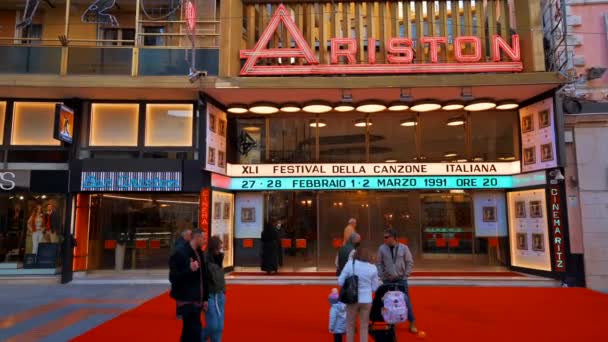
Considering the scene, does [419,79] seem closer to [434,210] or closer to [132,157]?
[434,210]

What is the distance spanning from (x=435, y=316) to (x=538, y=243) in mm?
6185

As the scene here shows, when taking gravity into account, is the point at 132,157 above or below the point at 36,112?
below

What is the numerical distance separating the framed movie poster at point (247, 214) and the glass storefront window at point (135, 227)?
1.66 metres

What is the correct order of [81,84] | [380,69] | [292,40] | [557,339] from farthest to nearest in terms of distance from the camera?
[292,40] → [380,69] → [81,84] → [557,339]

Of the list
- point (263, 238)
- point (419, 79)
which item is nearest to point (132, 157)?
point (263, 238)

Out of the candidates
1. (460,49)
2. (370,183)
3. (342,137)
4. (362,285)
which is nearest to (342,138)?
(342,137)

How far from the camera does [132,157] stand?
43.0 ft

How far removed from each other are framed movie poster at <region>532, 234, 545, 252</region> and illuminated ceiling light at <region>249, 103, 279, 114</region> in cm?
862

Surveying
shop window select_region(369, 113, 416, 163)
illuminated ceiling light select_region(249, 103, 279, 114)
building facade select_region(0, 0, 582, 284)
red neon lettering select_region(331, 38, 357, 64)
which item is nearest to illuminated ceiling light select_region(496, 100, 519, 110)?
building facade select_region(0, 0, 582, 284)

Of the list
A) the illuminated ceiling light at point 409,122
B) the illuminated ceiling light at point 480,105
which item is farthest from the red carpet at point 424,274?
the illuminated ceiling light at point 480,105

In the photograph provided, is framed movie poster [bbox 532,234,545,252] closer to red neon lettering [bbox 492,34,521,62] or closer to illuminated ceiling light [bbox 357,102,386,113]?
red neon lettering [bbox 492,34,521,62]

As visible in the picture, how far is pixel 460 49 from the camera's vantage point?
13055 millimetres

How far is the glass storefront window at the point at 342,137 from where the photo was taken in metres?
14.9

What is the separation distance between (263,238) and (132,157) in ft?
15.0
